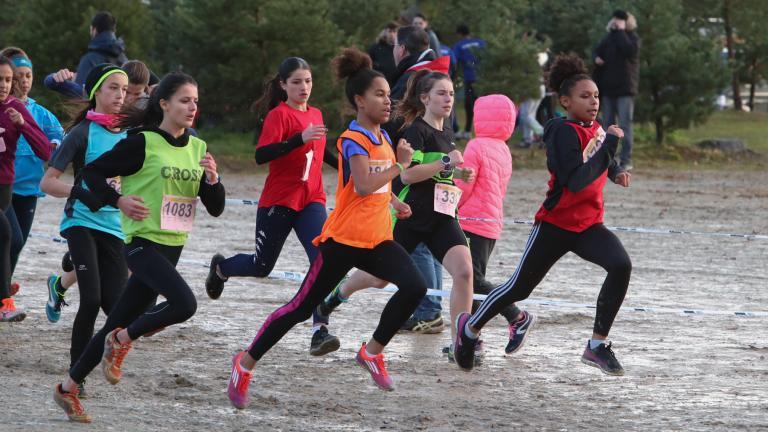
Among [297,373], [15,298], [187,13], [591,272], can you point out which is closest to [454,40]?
[187,13]

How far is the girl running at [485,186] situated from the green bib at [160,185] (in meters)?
2.60

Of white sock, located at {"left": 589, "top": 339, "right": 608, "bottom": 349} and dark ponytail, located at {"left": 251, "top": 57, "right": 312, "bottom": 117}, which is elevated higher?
dark ponytail, located at {"left": 251, "top": 57, "right": 312, "bottom": 117}

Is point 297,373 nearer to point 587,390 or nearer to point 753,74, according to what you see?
point 587,390

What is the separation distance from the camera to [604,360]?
769 centimetres

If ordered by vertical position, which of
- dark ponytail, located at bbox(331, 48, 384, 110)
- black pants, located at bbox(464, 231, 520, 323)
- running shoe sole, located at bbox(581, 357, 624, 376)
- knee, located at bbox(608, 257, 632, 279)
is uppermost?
dark ponytail, located at bbox(331, 48, 384, 110)

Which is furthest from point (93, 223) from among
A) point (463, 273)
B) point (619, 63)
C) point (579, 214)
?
point (619, 63)

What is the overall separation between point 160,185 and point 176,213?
0.51ft

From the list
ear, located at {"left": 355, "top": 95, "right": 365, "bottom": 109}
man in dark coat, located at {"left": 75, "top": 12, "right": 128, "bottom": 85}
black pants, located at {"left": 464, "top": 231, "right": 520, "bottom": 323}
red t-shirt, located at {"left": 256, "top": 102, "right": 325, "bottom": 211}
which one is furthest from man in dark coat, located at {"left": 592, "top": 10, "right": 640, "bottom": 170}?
ear, located at {"left": 355, "top": 95, "right": 365, "bottom": 109}

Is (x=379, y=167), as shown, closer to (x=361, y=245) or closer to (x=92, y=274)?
(x=361, y=245)

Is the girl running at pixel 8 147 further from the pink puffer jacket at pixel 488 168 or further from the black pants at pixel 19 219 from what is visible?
the pink puffer jacket at pixel 488 168

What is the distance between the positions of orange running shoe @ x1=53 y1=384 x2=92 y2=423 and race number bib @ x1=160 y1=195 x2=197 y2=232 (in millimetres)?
912

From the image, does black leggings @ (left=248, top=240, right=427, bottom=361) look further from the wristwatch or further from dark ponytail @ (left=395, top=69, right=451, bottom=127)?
dark ponytail @ (left=395, top=69, right=451, bottom=127)

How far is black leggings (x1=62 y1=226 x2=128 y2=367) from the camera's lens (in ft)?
24.7

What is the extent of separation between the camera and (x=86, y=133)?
7.80 m
